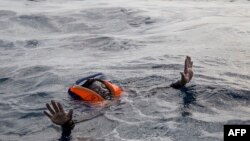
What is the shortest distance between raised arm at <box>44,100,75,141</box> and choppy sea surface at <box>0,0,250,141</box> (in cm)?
16

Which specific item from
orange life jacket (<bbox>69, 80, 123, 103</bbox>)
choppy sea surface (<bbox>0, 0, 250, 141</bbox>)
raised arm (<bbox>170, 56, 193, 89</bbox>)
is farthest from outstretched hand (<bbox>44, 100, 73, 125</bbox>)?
raised arm (<bbox>170, 56, 193, 89</bbox>)

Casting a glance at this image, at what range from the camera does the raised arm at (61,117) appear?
4.96 meters

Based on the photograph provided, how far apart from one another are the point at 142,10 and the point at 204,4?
2.93m

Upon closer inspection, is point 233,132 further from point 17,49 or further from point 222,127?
point 17,49

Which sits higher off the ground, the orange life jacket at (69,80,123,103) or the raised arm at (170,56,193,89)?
the raised arm at (170,56,193,89)

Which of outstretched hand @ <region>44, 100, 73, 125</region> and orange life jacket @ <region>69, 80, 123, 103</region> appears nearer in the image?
outstretched hand @ <region>44, 100, 73, 125</region>

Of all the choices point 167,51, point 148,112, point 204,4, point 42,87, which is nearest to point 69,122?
point 148,112

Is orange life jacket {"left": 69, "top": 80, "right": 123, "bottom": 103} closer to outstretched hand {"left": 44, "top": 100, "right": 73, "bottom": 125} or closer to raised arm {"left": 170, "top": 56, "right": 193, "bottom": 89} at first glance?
outstretched hand {"left": 44, "top": 100, "right": 73, "bottom": 125}

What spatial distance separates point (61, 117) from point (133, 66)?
384cm

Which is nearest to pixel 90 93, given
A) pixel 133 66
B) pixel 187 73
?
pixel 187 73

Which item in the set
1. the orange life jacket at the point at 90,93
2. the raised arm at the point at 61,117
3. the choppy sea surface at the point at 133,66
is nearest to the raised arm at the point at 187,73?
the choppy sea surface at the point at 133,66

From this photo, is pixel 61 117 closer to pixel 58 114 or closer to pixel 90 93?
pixel 58 114

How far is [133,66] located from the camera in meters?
8.68

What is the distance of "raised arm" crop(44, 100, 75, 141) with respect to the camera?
496 centimetres
